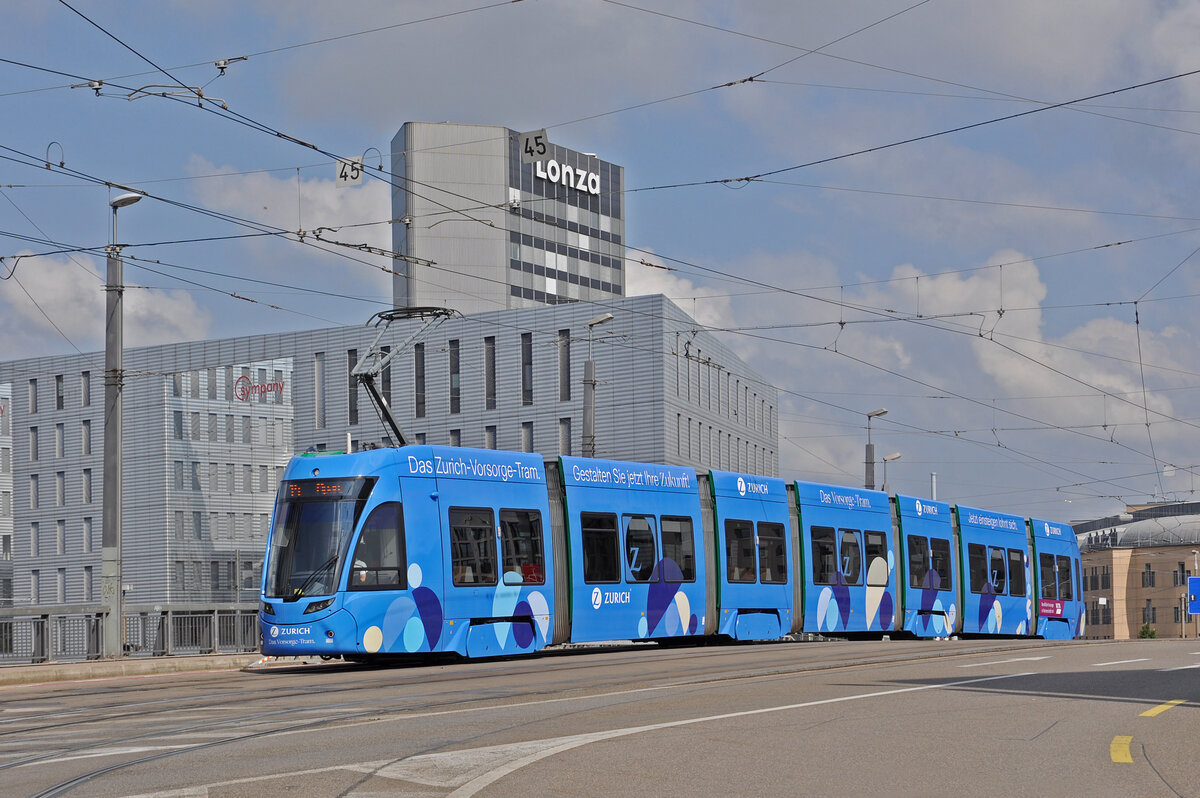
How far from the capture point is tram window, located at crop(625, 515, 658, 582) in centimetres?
2472

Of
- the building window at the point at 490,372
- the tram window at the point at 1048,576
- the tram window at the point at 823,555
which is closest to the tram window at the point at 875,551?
the tram window at the point at 823,555

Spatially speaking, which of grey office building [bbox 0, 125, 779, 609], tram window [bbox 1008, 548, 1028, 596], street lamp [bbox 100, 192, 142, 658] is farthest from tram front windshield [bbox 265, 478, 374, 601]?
grey office building [bbox 0, 125, 779, 609]

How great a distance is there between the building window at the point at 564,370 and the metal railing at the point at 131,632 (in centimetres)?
4432

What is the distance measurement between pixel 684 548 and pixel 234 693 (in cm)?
1133

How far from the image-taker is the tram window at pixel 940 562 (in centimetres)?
3372

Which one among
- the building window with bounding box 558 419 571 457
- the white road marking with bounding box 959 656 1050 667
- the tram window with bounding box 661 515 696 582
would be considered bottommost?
the white road marking with bounding box 959 656 1050 667

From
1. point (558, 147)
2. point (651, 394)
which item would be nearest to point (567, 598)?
point (651, 394)

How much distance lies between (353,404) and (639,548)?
58.5 meters

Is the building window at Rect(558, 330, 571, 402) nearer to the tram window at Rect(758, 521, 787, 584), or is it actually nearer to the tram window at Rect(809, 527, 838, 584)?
the tram window at Rect(809, 527, 838, 584)

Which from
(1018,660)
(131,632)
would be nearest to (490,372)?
(131,632)

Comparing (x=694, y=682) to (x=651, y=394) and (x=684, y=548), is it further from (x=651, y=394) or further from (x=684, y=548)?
(x=651, y=394)

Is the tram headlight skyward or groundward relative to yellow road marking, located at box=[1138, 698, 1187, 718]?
skyward

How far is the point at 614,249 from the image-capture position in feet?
414

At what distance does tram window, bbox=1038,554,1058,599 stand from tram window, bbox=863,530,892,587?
8921mm
